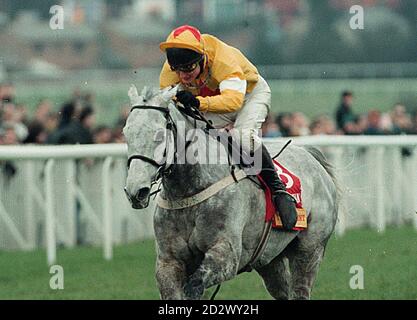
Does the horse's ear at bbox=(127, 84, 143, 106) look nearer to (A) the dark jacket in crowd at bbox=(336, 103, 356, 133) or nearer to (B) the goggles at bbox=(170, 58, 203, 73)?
(B) the goggles at bbox=(170, 58, 203, 73)

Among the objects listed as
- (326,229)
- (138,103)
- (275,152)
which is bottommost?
(326,229)

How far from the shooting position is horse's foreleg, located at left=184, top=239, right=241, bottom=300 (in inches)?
256

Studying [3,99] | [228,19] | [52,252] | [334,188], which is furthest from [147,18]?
[334,188]

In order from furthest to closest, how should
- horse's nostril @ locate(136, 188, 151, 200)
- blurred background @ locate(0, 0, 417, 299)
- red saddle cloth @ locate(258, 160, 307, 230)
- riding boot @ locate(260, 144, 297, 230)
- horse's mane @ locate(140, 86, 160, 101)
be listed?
1. blurred background @ locate(0, 0, 417, 299)
2. red saddle cloth @ locate(258, 160, 307, 230)
3. riding boot @ locate(260, 144, 297, 230)
4. horse's mane @ locate(140, 86, 160, 101)
5. horse's nostril @ locate(136, 188, 151, 200)

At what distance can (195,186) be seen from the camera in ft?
22.2

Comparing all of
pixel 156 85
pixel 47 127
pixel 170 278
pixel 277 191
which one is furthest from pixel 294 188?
pixel 156 85

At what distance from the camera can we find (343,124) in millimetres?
16562

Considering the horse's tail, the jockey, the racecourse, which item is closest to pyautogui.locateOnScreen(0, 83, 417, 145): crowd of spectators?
the racecourse

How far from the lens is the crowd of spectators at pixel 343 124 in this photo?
14733mm

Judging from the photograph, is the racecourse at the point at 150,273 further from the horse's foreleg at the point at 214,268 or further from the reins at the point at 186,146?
the horse's foreleg at the point at 214,268

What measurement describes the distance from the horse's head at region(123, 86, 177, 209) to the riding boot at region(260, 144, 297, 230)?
0.81m

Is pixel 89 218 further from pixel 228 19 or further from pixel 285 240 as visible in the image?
pixel 228 19

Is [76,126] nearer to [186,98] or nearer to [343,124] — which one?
[343,124]
